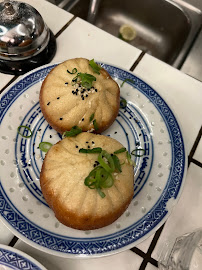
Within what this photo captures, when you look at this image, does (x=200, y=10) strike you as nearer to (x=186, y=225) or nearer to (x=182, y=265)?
(x=186, y=225)

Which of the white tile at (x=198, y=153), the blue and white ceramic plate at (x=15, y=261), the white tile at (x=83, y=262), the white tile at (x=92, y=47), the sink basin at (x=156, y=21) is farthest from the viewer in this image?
the sink basin at (x=156, y=21)

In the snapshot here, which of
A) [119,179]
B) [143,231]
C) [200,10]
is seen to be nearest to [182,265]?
[143,231]

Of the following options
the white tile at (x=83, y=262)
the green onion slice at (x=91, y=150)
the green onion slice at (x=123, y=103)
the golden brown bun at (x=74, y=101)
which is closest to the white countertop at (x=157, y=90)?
the white tile at (x=83, y=262)

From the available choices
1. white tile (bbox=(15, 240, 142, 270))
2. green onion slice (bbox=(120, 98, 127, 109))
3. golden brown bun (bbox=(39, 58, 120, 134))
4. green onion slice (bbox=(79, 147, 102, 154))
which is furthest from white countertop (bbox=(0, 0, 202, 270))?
green onion slice (bbox=(79, 147, 102, 154))

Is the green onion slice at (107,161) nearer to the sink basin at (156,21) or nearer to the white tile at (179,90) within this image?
the white tile at (179,90)

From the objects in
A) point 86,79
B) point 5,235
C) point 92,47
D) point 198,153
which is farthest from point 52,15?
point 5,235

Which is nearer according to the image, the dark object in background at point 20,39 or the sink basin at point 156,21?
the dark object in background at point 20,39

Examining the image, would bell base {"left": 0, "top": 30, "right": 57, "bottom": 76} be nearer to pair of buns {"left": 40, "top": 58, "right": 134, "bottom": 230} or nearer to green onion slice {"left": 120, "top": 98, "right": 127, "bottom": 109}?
pair of buns {"left": 40, "top": 58, "right": 134, "bottom": 230}

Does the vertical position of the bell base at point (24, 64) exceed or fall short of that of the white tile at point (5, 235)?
it exceeds it
